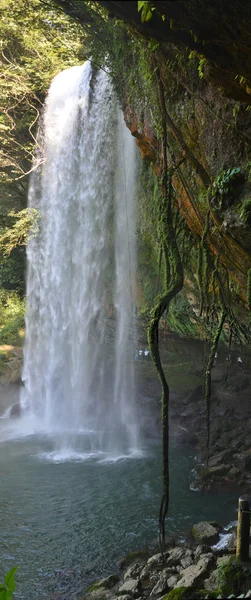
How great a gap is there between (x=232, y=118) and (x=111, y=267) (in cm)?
871

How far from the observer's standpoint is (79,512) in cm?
838

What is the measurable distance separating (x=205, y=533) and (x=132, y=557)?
3.92ft

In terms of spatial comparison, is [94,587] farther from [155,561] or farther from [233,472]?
[233,472]

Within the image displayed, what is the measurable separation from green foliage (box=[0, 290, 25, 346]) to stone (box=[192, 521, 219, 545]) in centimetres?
1137

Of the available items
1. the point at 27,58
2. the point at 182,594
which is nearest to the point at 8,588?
the point at 182,594

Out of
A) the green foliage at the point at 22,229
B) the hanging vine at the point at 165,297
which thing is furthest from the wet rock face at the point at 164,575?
the green foliage at the point at 22,229

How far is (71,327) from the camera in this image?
48.5ft

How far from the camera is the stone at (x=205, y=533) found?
6904 mm

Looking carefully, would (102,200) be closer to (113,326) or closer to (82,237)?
(82,237)

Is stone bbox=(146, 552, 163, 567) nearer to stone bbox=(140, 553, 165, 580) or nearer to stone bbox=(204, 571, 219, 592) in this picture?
stone bbox=(140, 553, 165, 580)

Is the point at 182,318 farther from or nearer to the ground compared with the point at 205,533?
farther from the ground

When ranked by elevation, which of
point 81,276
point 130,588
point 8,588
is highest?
point 81,276

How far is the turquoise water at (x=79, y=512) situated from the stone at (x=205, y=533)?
1.01 ft

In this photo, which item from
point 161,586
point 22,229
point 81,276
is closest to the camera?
point 161,586
